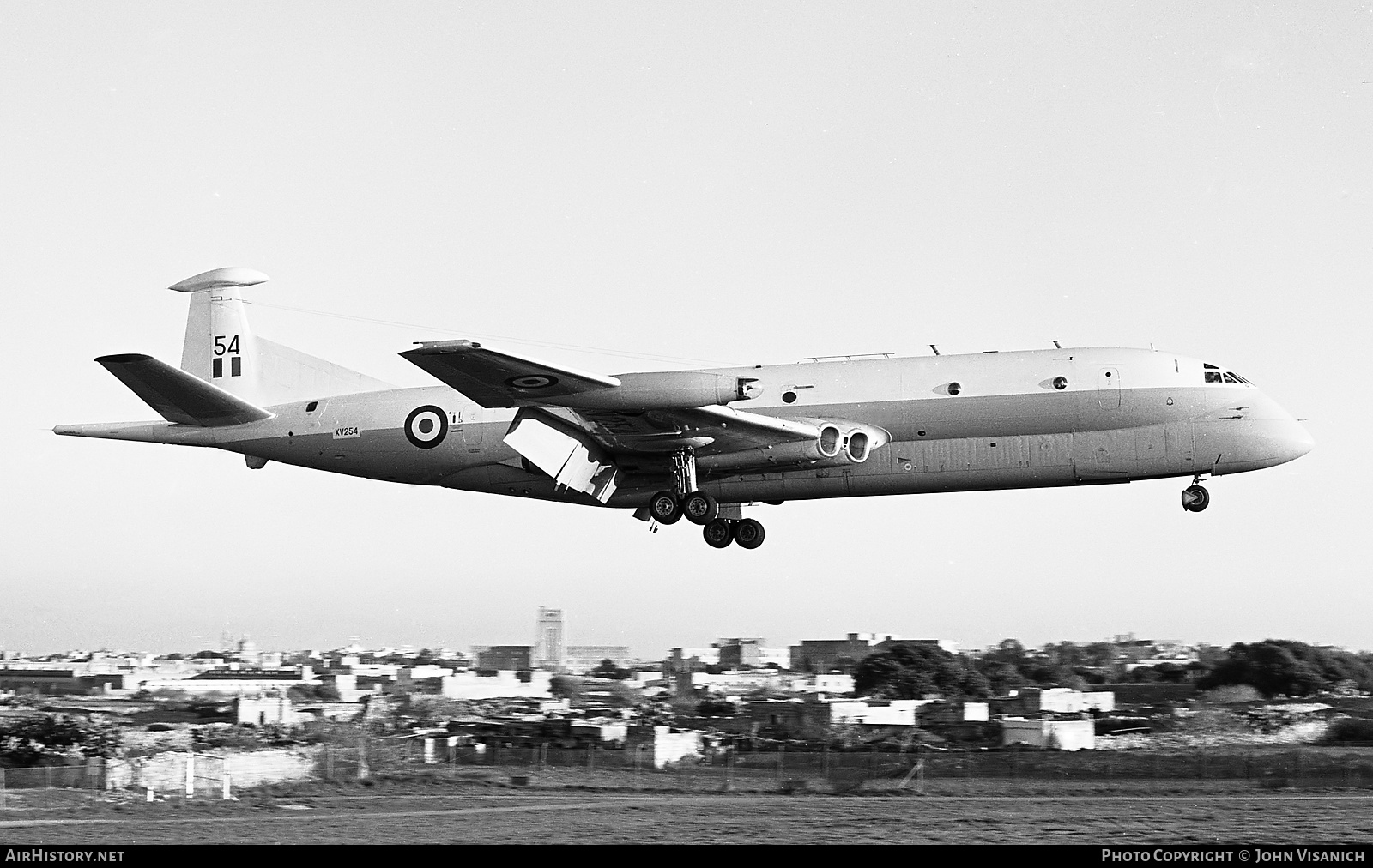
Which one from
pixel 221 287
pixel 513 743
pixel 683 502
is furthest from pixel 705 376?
pixel 221 287

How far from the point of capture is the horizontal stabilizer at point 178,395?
2897 centimetres

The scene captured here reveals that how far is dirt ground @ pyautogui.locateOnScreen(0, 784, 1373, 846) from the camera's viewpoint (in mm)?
19797

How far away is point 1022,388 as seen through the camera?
27.9 m

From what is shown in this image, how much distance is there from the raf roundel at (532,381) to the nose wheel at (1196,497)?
13.4 metres

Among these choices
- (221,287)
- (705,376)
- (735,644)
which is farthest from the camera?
(735,644)

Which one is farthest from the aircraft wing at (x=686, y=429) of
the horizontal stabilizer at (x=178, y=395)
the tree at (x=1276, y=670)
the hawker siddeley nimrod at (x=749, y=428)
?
the tree at (x=1276, y=670)

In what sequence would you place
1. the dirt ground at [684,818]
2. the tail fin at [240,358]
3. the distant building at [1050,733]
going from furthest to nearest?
the tail fin at [240,358] → the distant building at [1050,733] → the dirt ground at [684,818]

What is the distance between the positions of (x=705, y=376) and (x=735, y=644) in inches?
962

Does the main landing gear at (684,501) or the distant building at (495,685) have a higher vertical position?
the main landing gear at (684,501)

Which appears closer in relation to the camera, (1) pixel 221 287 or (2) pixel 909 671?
(1) pixel 221 287

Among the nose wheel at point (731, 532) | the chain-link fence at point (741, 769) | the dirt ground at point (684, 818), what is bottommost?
the dirt ground at point (684, 818)

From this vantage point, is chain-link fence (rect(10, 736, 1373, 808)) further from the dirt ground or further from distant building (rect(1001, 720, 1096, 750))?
distant building (rect(1001, 720, 1096, 750))

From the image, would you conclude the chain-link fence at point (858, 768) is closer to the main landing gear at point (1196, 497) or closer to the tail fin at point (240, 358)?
the main landing gear at point (1196, 497)
